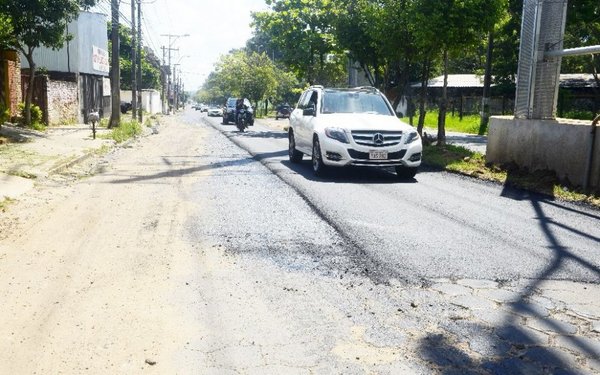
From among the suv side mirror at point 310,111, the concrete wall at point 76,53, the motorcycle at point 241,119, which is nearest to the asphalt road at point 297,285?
the suv side mirror at point 310,111

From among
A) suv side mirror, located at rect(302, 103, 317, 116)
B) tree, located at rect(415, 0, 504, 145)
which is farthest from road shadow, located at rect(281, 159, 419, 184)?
tree, located at rect(415, 0, 504, 145)

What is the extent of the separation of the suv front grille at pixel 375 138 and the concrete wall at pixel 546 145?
2.57 meters

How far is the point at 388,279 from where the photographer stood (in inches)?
190

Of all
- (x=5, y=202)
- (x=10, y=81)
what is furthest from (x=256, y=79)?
(x=5, y=202)

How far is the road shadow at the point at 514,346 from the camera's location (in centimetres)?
331

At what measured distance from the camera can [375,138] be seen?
1074 cm

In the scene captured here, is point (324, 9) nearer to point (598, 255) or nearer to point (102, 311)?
point (598, 255)

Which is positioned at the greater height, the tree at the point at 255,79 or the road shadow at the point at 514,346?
the tree at the point at 255,79

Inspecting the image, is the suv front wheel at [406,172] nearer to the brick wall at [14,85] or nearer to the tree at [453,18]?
the tree at [453,18]

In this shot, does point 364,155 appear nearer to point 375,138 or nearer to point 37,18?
point 375,138

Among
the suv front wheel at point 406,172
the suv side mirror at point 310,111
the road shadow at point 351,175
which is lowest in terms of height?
the road shadow at point 351,175

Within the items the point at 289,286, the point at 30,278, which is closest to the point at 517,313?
the point at 289,286

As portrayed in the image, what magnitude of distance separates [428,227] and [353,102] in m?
5.98

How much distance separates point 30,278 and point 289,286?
86.3 inches
